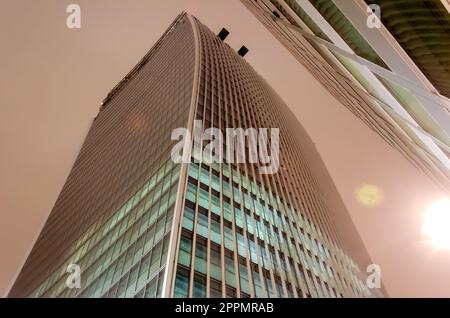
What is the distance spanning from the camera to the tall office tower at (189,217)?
30797mm

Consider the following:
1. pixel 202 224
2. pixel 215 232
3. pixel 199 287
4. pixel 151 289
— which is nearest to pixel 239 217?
pixel 215 232

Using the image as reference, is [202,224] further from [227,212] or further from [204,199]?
[227,212]

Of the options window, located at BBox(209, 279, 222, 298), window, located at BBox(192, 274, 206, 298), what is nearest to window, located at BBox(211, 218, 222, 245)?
window, located at BBox(209, 279, 222, 298)

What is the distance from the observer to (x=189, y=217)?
109ft

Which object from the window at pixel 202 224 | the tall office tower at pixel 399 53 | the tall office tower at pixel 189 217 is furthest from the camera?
the window at pixel 202 224

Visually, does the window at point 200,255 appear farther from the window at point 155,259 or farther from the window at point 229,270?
the window at point 155,259

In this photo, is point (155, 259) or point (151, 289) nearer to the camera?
point (151, 289)

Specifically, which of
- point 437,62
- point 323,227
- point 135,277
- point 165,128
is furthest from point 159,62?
point 437,62

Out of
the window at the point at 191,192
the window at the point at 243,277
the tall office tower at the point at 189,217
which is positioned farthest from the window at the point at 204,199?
the window at the point at 243,277

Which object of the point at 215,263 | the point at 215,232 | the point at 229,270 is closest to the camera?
the point at 215,263

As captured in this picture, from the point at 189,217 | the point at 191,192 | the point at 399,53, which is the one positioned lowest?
the point at 399,53

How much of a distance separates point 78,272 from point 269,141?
144 ft
